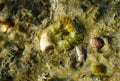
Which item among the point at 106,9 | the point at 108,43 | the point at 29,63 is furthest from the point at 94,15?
the point at 29,63

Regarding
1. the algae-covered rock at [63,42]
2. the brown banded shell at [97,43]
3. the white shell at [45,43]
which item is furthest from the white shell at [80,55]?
the white shell at [45,43]

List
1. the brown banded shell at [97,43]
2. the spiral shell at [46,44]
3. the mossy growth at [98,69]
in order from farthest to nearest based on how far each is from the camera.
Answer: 1. the spiral shell at [46,44]
2. the brown banded shell at [97,43]
3. the mossy growth at [98,69]

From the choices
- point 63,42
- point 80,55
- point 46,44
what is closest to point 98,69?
point 80,55

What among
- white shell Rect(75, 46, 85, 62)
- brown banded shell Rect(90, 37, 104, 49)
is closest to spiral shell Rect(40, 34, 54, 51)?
white shell Rect(75, 46, 85, 62)

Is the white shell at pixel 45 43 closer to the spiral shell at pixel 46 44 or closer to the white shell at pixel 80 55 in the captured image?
the spiral shell at pixel 46 44

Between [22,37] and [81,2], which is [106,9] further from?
[22,37]

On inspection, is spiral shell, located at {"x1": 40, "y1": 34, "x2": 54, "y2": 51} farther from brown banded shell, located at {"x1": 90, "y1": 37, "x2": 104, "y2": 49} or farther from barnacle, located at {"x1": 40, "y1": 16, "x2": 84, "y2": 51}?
brown banded shell, located at {"x1": 90, "y1": 37, "x2": 104, "y2": 49}

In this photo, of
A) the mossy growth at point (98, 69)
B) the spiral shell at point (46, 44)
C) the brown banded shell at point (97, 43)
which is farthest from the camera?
the spiral shell at point (46, 44)

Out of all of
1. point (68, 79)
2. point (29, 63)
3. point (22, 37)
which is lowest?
point (68, 79)
